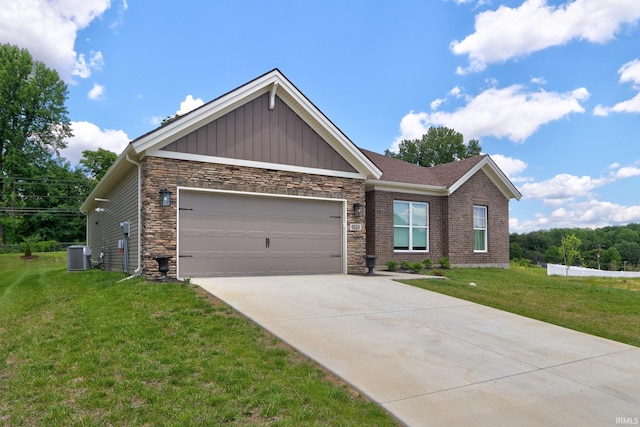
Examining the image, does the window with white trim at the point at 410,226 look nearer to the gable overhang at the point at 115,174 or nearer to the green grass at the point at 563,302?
the green grass at the point at 563,302

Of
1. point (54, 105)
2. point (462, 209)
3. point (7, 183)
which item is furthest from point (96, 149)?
point (462, 209)

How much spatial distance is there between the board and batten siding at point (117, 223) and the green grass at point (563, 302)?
24.4 feet

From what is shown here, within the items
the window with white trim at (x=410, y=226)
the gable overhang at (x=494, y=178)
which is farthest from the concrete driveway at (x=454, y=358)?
the gable overhang at (x=494, y=178)

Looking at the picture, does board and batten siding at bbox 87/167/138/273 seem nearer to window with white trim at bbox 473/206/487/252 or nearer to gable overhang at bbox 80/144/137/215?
gable overhang at bbox 80/144/137/215

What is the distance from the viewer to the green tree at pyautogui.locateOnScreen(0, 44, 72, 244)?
38.3 m

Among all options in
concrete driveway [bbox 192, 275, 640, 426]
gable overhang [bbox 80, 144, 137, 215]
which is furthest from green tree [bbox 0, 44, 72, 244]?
concrete driveway [bbox 192, 275, 640, 426]

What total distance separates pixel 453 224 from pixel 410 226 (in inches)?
77.3

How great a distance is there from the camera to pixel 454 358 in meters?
4.73

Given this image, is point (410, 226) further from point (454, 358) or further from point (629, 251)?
point (629, 251)

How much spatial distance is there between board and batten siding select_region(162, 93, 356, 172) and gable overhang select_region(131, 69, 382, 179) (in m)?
0.12

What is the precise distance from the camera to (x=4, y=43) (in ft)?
130

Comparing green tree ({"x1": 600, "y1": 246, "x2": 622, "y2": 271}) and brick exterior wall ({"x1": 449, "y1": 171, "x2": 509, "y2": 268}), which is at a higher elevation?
brick exterior wall ({"x1": 449, "y1": 171, "x2": 509, "y2": 268})

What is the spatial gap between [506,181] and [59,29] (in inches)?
1044

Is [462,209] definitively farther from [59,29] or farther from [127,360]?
[59,29]
